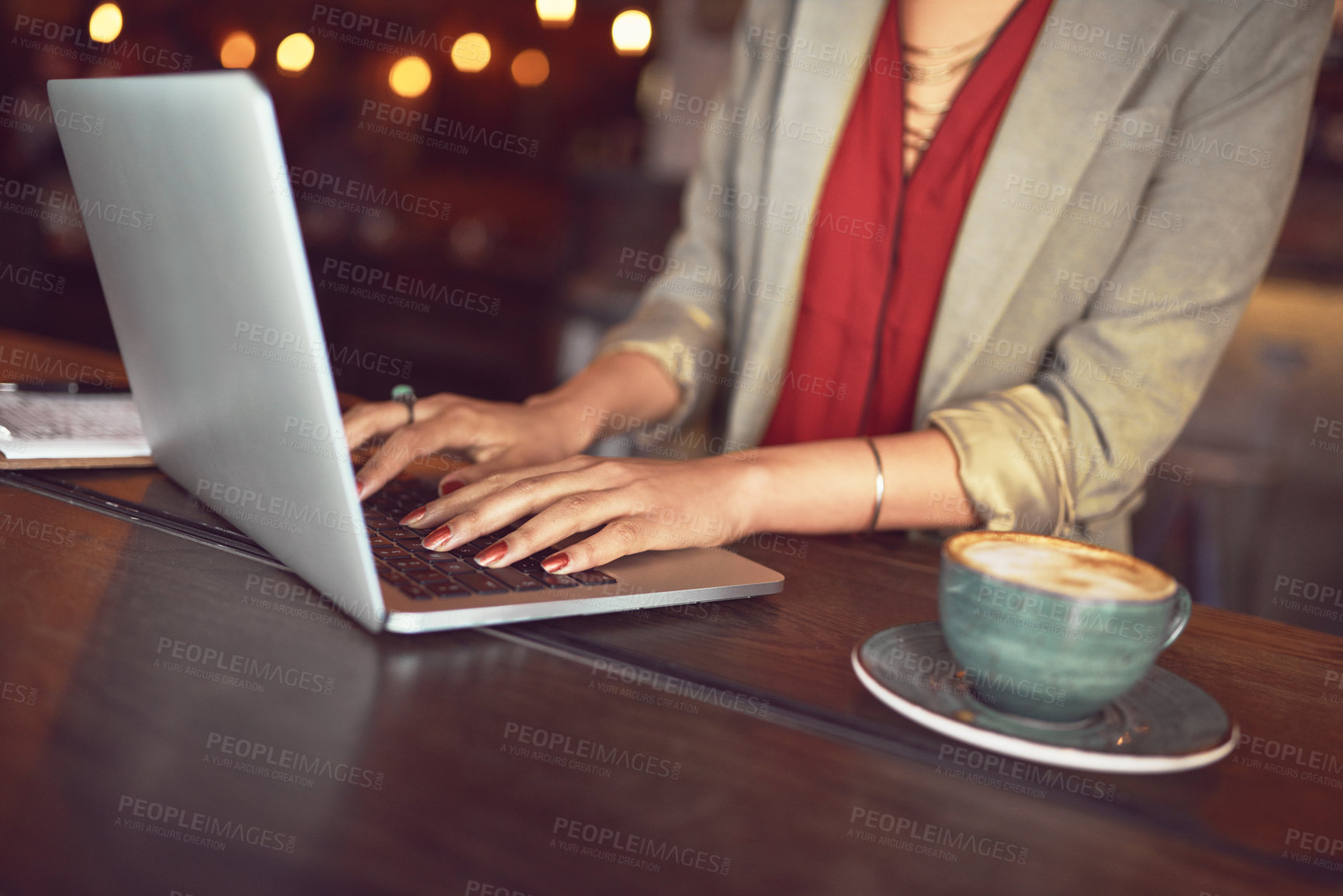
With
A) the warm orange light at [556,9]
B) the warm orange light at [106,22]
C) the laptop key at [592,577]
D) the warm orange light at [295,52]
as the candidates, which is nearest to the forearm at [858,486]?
the laptop key at [592,577]

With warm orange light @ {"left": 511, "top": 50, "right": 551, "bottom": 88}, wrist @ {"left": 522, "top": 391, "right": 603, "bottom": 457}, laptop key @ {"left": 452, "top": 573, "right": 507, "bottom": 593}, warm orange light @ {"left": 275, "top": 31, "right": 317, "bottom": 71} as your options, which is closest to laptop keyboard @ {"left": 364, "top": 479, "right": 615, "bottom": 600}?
laptop key @ {"left": 452, "top": 573, "right": 507, "bottom": 593}

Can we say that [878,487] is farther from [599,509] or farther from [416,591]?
[416,591]

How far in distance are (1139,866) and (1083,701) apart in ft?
0.33

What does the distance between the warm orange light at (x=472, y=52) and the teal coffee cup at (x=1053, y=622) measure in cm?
594

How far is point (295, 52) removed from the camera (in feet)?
20.0

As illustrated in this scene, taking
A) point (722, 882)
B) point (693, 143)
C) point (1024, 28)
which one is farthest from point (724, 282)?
point (693, 143)

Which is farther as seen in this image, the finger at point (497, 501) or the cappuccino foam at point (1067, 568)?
the finger at point (497, 501)

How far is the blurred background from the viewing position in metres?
4.82

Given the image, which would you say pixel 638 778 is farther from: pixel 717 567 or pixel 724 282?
pixel 724 282

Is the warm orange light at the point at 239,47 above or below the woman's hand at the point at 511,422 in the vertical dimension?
above

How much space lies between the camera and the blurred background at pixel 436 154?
4816 millimetres

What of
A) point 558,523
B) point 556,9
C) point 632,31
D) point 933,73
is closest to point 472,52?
point 632,31

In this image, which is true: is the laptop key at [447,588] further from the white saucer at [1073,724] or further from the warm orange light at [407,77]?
the warm orange light at [407,77]

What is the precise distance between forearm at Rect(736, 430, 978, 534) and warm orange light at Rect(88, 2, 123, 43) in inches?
260
